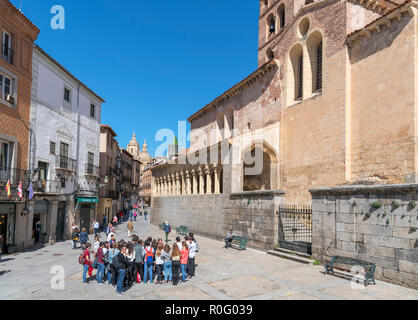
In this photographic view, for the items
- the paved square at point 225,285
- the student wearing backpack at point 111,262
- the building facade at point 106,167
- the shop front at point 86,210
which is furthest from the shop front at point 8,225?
the building facade at point 106,167

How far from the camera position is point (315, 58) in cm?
2067

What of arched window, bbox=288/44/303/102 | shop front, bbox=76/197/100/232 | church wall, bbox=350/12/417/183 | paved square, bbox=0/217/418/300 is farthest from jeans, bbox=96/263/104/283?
arched window, bbox=288/44/303/102

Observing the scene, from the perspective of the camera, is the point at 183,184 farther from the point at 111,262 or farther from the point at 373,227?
the point at 373,227

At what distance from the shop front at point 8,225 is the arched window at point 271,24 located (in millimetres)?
26518

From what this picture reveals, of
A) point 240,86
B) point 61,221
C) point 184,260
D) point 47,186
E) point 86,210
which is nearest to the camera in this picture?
point 184,260

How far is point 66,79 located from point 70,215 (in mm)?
9271

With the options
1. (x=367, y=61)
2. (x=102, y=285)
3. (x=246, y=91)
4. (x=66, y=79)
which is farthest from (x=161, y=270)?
(x=246, y=91)

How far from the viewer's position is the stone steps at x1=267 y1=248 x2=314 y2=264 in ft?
42.6

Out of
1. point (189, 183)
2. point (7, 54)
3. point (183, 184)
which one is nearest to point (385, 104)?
point (189, 183)

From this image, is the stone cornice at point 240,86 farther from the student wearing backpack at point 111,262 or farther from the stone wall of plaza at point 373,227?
the student wearing backpack at point 111,262

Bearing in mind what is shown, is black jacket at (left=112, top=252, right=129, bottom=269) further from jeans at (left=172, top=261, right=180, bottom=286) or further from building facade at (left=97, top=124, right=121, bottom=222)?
building facade at (left=97, top=124, right=121, bottom=222)

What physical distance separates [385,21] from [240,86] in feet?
45.6

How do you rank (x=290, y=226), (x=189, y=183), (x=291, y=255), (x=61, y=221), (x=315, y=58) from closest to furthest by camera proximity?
(x=291, y=255) → (x=290, y=226) → (x=315, y=58) → (x=61, y=221) → (x=189, y=183)

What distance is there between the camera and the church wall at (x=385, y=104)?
1454 cm
